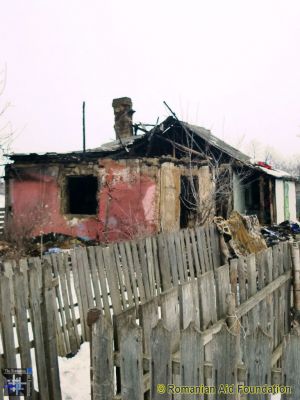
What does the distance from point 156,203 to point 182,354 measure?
31.0 ft

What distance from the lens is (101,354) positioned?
2.14m

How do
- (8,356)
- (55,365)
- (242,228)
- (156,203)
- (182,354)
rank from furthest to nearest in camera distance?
(156,203), (242,228), (55,365), (8,356), (182,354)

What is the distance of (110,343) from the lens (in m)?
2.12

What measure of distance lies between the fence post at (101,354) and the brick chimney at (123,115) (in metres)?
17.0

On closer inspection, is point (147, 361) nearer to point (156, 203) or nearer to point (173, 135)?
point (156, 203)

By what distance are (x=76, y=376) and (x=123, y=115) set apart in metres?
16.2

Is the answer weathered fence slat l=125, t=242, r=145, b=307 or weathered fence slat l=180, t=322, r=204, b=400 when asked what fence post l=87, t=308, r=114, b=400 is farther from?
weathered fence slat l=125, t=242, r=145, b=307

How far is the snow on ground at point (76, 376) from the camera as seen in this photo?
3.63 m

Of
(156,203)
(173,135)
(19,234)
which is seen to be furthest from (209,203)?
(19,234)

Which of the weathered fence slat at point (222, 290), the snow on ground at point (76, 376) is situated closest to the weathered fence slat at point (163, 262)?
the snow on ground at point (76, 376)

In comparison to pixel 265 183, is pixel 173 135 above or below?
above

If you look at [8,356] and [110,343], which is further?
[8,356]

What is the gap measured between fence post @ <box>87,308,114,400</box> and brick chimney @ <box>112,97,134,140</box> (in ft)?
55.6

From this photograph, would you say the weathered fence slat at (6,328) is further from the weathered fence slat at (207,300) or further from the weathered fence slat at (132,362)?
the weathered fence slat at (207,300)
